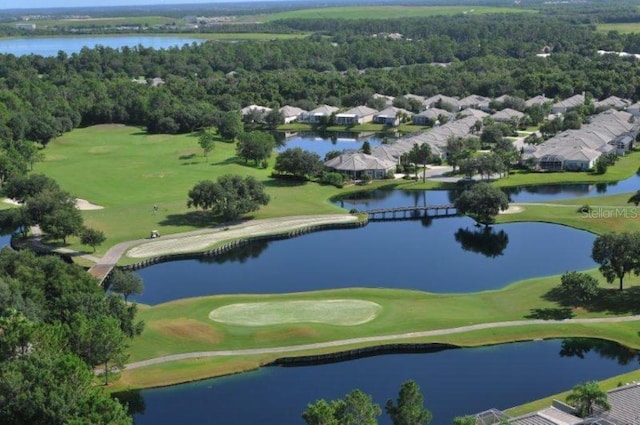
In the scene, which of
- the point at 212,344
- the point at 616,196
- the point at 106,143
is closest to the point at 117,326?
the point at 212,344

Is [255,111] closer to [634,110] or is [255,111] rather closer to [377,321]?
[634,110]

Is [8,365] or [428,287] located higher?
[8,365]

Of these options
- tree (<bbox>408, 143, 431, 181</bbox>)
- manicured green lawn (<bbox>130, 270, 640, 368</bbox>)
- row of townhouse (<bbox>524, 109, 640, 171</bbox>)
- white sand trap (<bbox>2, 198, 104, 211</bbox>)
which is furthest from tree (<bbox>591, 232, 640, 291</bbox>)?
white sand trap (<bbox>2, 198, 104, 211</bbox>)

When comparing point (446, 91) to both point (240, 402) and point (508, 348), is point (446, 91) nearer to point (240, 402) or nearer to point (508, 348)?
point (508, 348)

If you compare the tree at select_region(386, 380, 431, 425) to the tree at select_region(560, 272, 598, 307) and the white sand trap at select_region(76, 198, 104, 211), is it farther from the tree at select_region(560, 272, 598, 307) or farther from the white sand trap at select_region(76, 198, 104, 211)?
the white sand trap at select_region(76, 198, 104, 211)

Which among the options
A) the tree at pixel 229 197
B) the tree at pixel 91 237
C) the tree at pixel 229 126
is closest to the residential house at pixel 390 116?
the tree at pixel 229 126

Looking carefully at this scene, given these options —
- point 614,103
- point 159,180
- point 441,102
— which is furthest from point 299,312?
point 614,103
